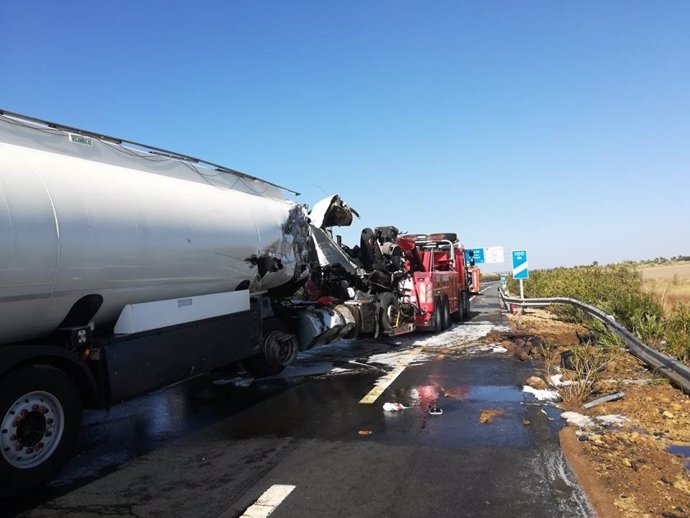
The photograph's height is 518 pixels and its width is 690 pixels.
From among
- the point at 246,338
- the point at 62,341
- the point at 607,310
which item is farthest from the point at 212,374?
the point at 607,310

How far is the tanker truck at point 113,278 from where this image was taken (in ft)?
15.7

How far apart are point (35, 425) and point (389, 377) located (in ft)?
18.1

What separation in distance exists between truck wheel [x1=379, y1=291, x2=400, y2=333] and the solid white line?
7511 mm

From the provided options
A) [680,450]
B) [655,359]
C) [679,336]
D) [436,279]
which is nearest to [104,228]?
[680,450]

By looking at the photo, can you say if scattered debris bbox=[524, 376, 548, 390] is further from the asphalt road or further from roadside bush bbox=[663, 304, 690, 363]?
roadside bush bbox=[663, 304, 690, 363]

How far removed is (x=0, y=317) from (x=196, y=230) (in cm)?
261

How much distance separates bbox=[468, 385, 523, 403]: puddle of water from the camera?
24.1ft

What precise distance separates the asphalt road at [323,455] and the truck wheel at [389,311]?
299 centimetres

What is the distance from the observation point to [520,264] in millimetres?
19625

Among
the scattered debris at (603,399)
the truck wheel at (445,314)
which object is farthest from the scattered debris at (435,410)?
the truck wheel at (445,314)

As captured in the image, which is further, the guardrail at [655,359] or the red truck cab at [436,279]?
the red truck cab at [436,279]

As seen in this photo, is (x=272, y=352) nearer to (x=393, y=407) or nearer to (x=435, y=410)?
(x=393, y=407)

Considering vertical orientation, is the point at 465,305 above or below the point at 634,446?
above

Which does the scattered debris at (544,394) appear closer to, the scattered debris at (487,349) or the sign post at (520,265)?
the scattered debris at (487,349)
